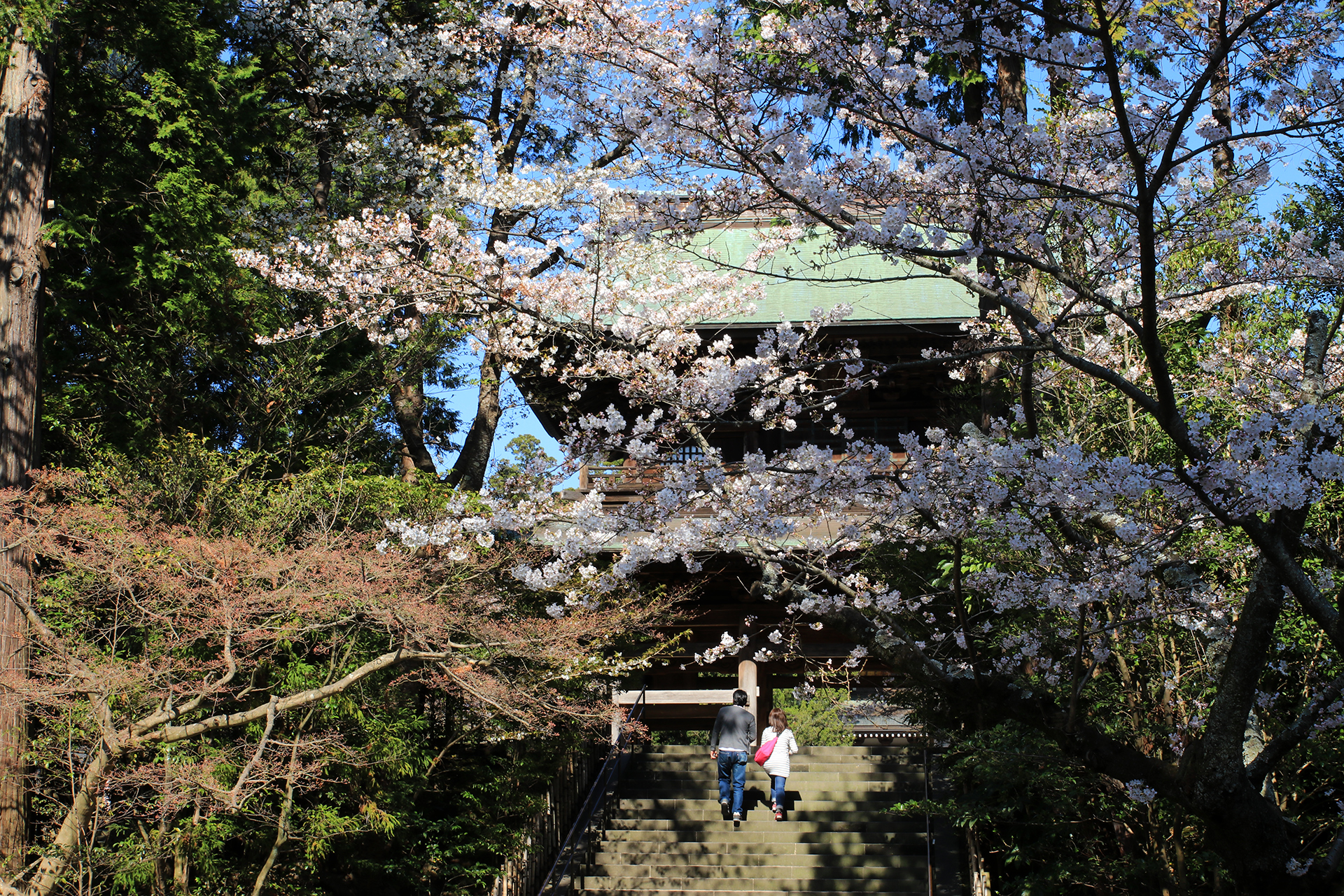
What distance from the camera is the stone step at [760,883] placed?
7973 mm

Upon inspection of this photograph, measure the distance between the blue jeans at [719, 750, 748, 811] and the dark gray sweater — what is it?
63 mm

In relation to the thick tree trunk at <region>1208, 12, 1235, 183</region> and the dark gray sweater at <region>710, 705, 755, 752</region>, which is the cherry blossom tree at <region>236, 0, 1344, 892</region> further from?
the dark gray sweater at <region>710, 705, 755, 752</region>

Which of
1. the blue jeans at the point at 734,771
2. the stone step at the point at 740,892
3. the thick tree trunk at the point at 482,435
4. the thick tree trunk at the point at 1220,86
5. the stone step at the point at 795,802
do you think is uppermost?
the thick tree trunk at the point at 1220,86

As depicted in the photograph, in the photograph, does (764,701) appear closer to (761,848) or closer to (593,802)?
(593,802)

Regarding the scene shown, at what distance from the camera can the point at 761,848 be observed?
8.63m

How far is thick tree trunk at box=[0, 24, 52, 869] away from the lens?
24.8ft

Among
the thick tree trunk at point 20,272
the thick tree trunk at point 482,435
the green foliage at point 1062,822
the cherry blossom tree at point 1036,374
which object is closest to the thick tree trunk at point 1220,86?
the cherry blossom tree at point 1036,374

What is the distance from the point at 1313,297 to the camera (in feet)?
22.9

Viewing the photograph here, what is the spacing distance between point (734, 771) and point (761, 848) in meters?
0.68

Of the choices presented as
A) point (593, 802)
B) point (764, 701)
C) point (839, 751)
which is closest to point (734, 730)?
point (593, 802)

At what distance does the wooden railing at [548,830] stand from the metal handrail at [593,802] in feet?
0.29

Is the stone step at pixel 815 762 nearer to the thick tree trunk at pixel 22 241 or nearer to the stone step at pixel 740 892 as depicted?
the stone step at pixel 740 892

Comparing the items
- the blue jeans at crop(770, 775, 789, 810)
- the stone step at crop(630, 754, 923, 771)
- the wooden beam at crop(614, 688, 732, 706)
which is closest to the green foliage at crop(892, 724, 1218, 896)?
the blue jeans at crop(770, 775, 789, 810)

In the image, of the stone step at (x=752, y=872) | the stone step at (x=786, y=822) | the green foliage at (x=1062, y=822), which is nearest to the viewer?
the green foliage at (x=1062, y=822)
